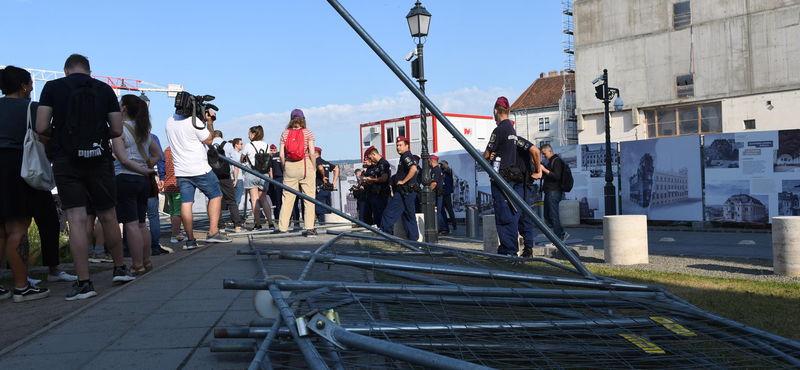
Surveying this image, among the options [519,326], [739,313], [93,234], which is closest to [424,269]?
[519,326]

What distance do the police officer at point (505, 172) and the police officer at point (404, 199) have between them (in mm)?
2425

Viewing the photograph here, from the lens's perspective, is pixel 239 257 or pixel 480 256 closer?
pixel 480 256

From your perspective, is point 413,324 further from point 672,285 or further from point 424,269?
point 672,285

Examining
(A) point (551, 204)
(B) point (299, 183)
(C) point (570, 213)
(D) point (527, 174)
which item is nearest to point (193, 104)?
(B) point (299, 183)

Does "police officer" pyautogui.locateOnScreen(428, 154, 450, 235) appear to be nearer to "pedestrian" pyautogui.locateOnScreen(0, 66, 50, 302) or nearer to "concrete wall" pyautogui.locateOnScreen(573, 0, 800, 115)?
"pedestrian" pyautogui.locateOnScreen(0, 66, 50, 302)

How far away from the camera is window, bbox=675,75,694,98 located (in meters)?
42.5

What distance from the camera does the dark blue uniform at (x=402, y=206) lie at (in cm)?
1002

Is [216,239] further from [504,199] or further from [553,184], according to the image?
[553,184]

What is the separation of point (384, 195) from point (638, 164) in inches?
287

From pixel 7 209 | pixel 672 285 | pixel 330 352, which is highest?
pixel 7 209

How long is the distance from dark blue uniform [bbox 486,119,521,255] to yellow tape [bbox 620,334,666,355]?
3992 mm

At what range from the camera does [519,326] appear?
2996 mm

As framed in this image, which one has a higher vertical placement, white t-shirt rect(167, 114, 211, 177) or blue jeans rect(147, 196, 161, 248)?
white t-shirt rect(167, 114, 211, 177)

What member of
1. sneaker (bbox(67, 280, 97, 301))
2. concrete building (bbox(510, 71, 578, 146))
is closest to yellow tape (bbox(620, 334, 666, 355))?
sneaker (bbox(67, 280, 97, 301))
